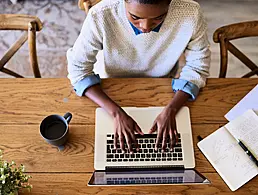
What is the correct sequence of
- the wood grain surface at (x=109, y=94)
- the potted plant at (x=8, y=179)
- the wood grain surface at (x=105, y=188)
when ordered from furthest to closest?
the wood grain surface at (x=109, y=94) → the wood grain surface at (x=105, y=188) → the potted plant at (x=8, y=179)

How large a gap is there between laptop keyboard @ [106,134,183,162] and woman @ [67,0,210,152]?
0.06 feet

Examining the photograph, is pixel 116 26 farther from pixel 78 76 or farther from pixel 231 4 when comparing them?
pixel 231 4

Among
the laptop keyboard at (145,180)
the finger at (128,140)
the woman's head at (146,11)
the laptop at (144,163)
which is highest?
the woman's head at (146,11)

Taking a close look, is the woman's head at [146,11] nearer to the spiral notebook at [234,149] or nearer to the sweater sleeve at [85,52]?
the sweater sleeve at [85,52]

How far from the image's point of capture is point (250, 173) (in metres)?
1.08

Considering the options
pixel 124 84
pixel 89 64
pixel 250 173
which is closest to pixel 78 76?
pixel 89 64

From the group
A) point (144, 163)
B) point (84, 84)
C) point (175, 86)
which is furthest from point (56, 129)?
point (175, 86)

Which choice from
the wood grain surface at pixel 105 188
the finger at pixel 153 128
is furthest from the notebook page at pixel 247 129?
the finger at pixel 153 128

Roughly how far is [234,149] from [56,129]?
536mm

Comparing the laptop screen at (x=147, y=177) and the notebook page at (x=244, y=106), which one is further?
the notebook page at (x=244, y=106)

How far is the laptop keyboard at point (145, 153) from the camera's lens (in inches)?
42.9

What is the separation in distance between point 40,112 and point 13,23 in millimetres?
346

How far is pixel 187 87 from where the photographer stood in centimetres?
117

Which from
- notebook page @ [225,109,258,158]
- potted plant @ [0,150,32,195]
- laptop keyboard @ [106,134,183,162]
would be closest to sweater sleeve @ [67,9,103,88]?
laptop keyboard @ [106,134,183,162]
